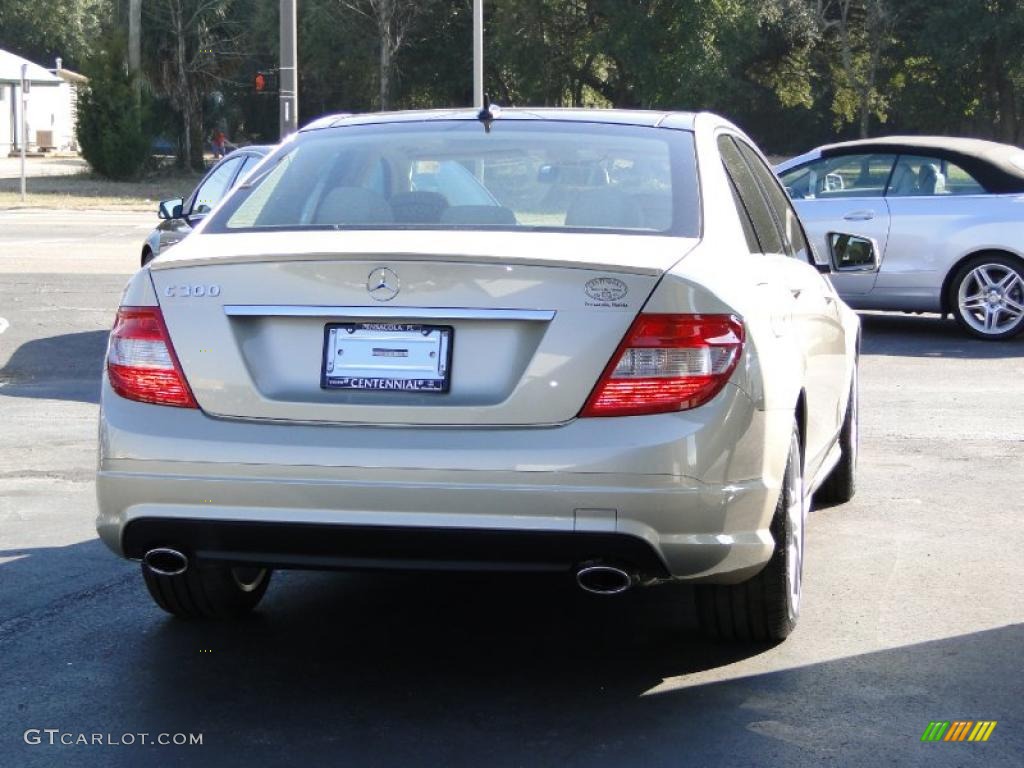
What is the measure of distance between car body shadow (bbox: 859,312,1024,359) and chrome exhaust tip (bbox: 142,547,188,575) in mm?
8812

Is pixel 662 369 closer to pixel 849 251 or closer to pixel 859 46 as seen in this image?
pixel 849 251

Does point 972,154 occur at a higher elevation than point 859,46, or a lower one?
lower

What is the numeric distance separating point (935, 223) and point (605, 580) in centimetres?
952

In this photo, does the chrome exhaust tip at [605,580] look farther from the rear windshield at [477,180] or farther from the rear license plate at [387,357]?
the rear windshield at [477,180]

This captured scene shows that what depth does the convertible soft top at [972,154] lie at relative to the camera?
13.1m

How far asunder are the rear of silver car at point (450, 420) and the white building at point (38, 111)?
219 ft

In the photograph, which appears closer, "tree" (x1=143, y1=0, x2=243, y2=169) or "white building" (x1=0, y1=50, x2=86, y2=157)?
"tree" (x1=143, y1=0, x2=243, y2=169)

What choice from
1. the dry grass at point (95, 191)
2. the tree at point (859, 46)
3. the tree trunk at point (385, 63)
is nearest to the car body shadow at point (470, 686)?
the dry grass at point (95, 191)

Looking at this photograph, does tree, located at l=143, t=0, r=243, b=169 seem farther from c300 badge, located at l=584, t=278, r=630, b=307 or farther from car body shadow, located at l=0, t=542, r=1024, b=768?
c300 badge, located at l=584, t=278, r=630, b=307

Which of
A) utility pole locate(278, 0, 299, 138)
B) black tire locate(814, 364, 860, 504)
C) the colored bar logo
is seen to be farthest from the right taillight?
utility pole locate(278, 0, 299, 138)

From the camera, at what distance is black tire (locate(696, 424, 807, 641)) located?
190 inches

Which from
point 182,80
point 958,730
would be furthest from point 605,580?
point 182,80

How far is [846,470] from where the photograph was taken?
Answer: 23.8 ft

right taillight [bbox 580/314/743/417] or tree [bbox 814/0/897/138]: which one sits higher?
tree [bbox 814/0/897/138]
